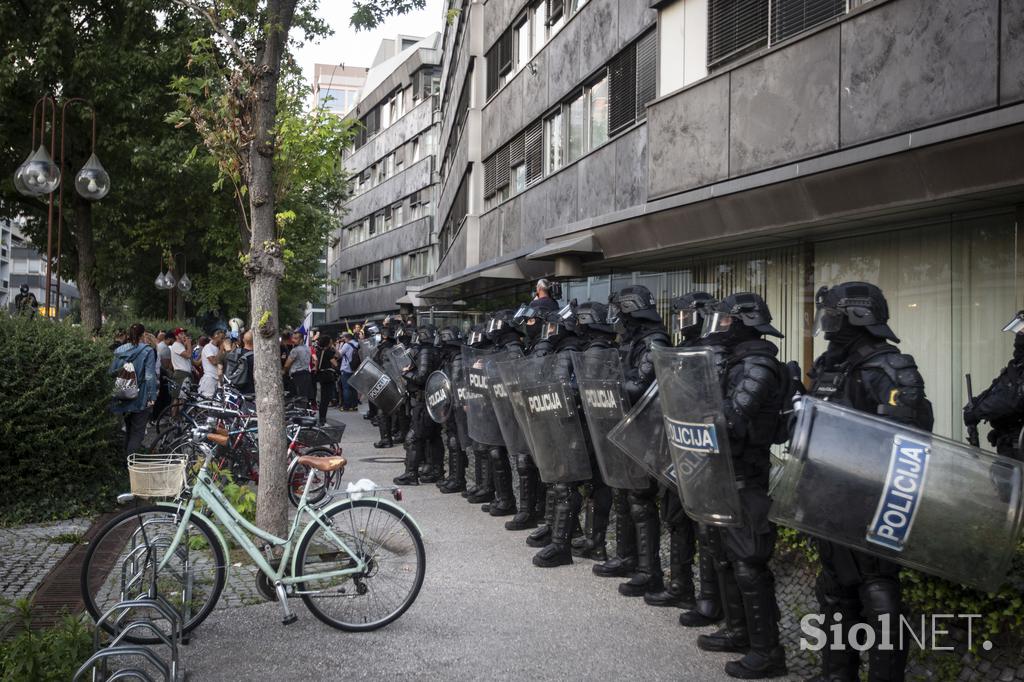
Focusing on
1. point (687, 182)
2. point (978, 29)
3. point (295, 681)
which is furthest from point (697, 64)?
point (295, 681)

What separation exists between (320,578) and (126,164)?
56.0ft

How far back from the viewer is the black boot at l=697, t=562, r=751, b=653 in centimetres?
518

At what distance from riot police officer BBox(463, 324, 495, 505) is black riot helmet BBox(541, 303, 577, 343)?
1.86 metres

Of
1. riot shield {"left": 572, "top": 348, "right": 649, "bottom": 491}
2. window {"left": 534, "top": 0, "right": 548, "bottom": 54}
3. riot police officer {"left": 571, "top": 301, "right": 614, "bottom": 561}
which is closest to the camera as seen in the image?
riot shield {"left": 572, "top": 348, "right": 649, "bottom": 491}

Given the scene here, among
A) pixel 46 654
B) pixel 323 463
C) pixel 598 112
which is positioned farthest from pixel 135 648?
pixel 598 112

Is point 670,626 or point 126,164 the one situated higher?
point 126,164

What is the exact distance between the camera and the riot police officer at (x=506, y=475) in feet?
28.4

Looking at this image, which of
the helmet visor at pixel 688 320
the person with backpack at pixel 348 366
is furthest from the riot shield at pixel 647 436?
the person with backpack at pixel 348 366

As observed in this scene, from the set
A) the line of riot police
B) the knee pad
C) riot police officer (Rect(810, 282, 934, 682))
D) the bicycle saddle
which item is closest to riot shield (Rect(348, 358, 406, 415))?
the line of riot police

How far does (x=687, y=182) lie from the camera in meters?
11.1

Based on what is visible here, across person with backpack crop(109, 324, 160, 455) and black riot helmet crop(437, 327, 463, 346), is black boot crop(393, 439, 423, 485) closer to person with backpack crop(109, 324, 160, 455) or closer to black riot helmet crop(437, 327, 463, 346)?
black riot helmet crop(437, 327, 463, 346)

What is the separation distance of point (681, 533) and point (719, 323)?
5.20ft

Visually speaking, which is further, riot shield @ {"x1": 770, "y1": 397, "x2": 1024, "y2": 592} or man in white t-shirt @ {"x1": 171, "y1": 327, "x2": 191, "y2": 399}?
man in white t-shirt @ {"x1": 171, "y1": 327, "x2": 191, "y2": 399}

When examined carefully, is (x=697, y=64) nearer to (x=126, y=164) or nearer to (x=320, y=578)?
(x=320, y=578)
